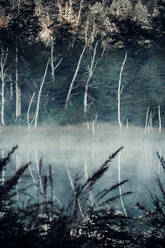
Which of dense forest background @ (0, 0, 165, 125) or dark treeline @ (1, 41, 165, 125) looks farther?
dark treeline @ (1, 41, 165, 125)

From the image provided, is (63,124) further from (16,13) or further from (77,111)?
(16,13)

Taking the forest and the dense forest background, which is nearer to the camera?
the forest

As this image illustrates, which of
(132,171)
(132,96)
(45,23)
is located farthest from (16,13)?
(132,171)

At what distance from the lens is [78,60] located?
40125mm

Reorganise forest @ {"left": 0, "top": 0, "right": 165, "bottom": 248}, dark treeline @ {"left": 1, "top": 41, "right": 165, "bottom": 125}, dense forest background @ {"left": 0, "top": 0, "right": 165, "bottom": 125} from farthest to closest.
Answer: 1. dark treeline @ {"left": 1, "top": 41, "right": 165, "bottom": 125}
2. dense forest background @ {"left": 0, "top": 0, "right": 165, "bottom": 125}
3. forest @ {"left": 0, "top": 0, "right": 165, "bottom": 248}

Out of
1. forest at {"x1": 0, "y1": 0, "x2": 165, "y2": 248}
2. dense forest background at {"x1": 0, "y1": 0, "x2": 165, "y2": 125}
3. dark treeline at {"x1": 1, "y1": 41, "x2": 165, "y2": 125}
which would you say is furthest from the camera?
dark treeline at {"x1": 1, "y1": 41, "x2": 165, "y2": 125}

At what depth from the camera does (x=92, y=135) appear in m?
31.7

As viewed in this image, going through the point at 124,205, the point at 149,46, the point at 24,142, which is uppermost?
the point at 149,46

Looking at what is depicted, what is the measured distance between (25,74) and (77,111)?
538 centimetres

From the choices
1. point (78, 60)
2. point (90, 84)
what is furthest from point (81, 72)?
point (90, 84)

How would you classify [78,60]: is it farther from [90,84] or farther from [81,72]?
[90,84]

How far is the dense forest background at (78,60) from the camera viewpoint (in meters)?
37.0

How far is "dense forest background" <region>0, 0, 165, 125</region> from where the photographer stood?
1458 inches

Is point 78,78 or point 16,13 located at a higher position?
point 16,13
